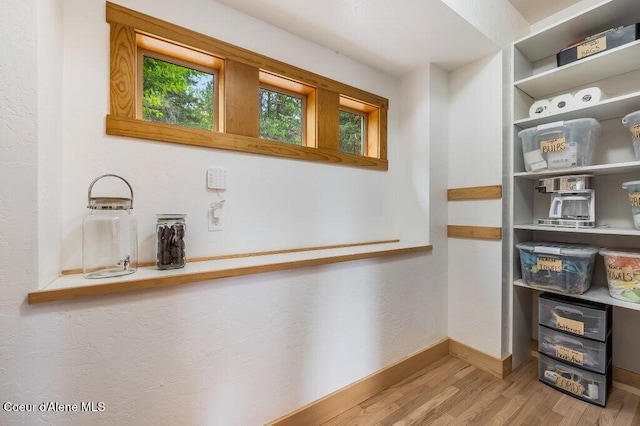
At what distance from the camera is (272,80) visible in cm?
168

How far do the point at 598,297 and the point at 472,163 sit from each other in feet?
3.46

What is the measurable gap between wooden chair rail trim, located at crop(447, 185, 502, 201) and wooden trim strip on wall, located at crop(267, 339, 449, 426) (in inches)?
43.7

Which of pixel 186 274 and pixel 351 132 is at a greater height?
pixel 351 132

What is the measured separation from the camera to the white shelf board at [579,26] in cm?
147

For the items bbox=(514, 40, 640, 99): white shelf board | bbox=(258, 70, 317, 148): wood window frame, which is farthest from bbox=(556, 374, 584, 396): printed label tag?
bbox=(258, 70, 317, 148): wood window frame

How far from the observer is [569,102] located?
1616mm

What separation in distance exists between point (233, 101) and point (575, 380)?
8.44 feet

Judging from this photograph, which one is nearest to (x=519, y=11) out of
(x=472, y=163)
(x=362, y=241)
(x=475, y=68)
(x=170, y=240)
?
(x=475, y=68)

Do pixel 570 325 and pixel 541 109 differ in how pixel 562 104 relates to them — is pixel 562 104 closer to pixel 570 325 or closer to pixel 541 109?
pixel 541 109

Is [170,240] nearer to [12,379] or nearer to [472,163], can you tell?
[12,379]

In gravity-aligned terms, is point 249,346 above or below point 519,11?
below

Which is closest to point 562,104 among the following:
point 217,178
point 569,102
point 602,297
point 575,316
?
point 569,102

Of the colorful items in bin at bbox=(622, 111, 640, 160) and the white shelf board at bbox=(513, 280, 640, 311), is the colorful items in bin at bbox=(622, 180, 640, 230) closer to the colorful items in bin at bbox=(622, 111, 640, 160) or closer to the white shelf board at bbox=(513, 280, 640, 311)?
the colorful items in bin at bbox=(622, 111, 640, 160)

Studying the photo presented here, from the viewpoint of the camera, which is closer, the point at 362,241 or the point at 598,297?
the point at 598,297
